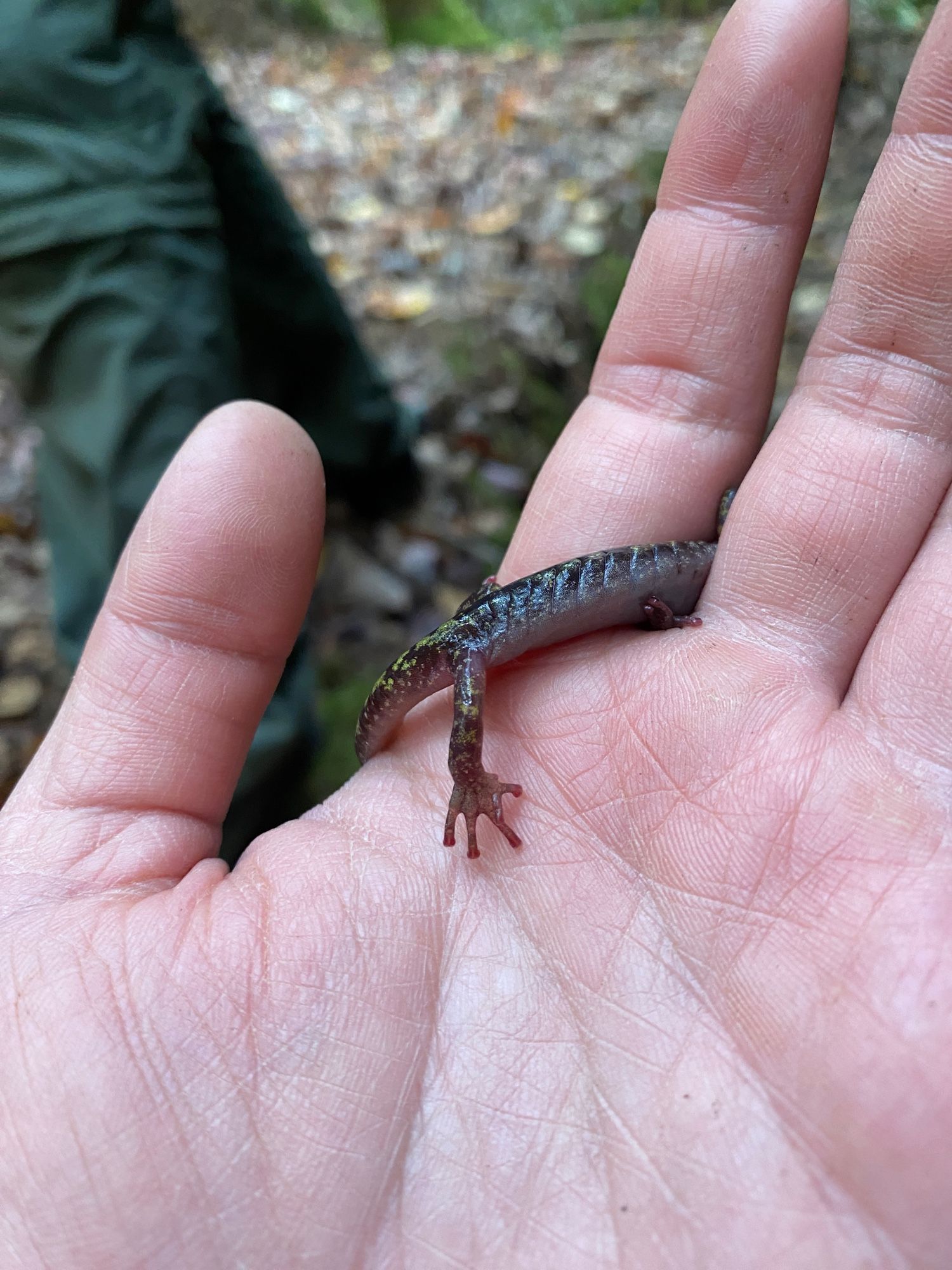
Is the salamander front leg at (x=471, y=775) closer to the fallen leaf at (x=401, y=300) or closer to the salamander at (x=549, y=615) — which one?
the salamander at (x=549, y=615)

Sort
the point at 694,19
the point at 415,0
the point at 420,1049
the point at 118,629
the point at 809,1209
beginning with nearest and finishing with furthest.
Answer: the point at 809,1209 → the point at 420,1049 → the point at 118,629 → the point at 694,19 → the point at 415,0

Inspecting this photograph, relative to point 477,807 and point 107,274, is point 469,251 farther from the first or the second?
point 477,807

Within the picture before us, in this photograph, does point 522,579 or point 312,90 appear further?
point 312,90

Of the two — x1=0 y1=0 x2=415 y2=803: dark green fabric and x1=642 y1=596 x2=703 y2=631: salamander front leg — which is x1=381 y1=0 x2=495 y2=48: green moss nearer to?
x1=0 y1=0 x2=415 y2=803: dark green fabric

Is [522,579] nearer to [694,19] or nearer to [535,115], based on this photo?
[535,115]

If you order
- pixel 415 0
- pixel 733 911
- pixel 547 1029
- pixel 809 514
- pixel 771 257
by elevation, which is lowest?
pixel 547 1029

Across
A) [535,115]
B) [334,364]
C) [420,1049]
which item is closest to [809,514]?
[420,1049]
